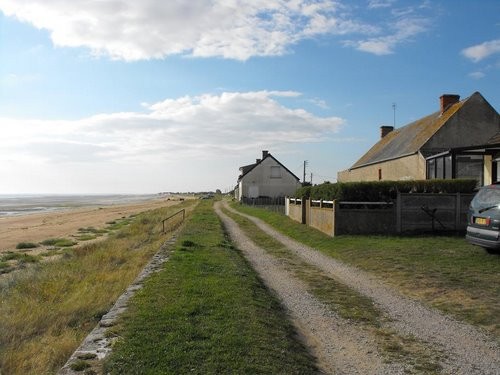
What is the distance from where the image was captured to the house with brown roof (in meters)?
22.9

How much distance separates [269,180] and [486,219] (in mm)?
54358

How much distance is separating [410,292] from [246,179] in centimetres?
5632

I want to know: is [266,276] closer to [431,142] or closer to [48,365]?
[48,365]

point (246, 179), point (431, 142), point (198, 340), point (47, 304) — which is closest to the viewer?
point (198, 340)

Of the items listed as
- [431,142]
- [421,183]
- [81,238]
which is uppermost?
[431,142]

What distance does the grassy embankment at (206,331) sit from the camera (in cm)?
496

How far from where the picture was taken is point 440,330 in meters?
6.77

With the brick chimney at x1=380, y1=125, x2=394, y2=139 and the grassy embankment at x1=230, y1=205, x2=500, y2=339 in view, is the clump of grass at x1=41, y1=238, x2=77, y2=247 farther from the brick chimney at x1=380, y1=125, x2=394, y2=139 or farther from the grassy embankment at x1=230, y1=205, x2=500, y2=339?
the brick chimney at x1=380, y1=125, x2=394, y2=139

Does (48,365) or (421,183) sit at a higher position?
(421,183)

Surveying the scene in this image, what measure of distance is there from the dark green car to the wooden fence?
5407 mm

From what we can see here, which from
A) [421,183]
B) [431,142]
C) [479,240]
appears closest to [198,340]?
[479,240]

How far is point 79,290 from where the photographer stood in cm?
1160

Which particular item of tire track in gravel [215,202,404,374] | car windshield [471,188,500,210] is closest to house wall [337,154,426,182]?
car windshield [471,188,500,210]

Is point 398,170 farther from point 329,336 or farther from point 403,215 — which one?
point 329,336
